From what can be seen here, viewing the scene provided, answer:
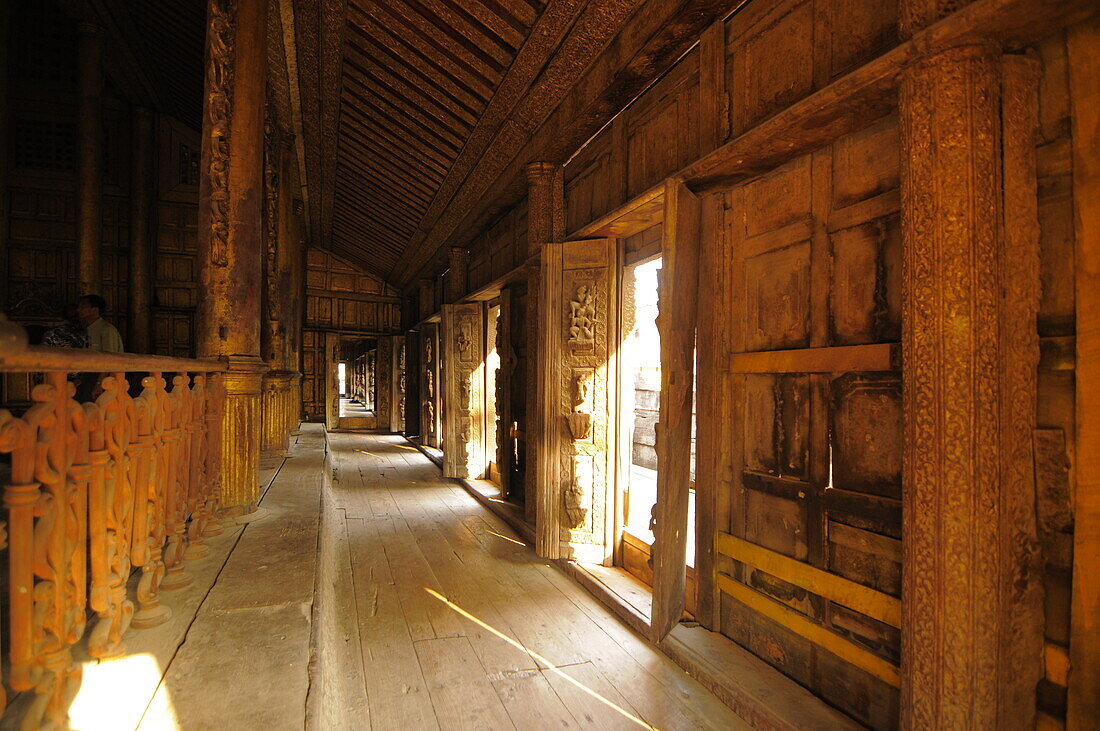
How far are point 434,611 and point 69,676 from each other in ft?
7.63

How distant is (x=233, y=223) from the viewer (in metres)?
3.45

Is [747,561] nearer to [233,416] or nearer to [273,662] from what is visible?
[273,662]

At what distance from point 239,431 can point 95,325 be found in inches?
56.5

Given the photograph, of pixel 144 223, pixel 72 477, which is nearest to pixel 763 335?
pixel 72 477

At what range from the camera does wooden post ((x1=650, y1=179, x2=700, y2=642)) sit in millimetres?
2744

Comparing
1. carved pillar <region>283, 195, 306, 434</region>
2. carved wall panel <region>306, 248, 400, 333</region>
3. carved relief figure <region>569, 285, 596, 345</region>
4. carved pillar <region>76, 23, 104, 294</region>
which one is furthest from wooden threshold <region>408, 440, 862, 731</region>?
carved wall panel <region>306, 248, 400, 333</region>

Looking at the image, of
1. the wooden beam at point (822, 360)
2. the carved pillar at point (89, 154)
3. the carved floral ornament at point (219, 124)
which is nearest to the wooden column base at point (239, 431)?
the carved floral ornament at point (219, 124)

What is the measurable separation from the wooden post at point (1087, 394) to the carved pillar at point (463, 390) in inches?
256

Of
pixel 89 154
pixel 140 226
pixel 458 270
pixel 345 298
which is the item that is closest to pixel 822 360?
pixel 458 270

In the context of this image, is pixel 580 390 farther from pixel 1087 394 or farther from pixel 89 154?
pixel 89 154

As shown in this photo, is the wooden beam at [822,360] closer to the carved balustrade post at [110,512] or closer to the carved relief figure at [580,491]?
the carved relief figure at [580,491]

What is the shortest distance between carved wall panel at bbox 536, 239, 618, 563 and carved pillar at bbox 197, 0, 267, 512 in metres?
2.03

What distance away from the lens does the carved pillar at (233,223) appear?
3.40 metres

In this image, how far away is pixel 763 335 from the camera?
2551 millimetres
